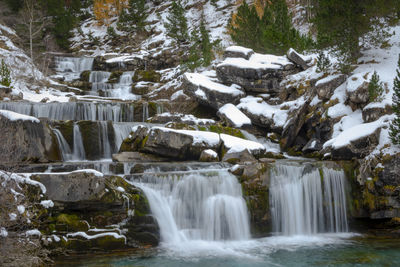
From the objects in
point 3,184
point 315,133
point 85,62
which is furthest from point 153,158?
point 85,62

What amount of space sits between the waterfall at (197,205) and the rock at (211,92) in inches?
410

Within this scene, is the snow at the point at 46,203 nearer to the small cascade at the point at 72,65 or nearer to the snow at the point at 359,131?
the snow at the point at 359,131

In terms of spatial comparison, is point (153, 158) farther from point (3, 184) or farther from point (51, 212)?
point (3, 184)

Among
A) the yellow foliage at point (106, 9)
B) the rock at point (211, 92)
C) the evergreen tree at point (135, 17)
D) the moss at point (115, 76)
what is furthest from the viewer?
the yellow foliage at point (106, 9)

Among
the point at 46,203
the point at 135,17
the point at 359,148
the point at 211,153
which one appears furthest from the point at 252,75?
the point at 135,17

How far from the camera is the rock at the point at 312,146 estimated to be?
16.3m

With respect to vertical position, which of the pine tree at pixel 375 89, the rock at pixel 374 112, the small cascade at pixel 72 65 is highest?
the small cascade at pixel 72 65

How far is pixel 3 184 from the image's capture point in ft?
20.1

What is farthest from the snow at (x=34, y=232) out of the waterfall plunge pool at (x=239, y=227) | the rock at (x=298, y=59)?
the rock at (x=298, y=59)

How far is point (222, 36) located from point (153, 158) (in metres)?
28.6

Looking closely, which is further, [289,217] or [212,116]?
[212,116]

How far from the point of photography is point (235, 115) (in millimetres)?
19031

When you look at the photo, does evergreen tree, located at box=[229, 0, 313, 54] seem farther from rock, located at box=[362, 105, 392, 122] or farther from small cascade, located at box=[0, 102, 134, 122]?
small cascade, located at box=[0, 102, 134, 122]

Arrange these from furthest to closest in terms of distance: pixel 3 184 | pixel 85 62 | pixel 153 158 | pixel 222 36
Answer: pixel 222 36 < pixel 85 62 < pixel 153 158 < pixel 3 184
